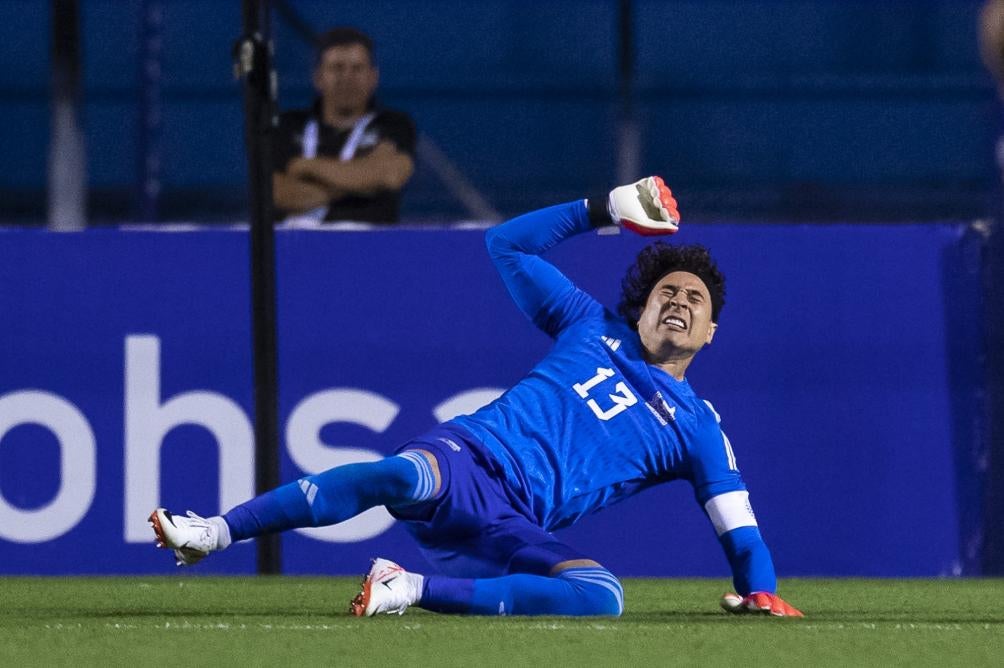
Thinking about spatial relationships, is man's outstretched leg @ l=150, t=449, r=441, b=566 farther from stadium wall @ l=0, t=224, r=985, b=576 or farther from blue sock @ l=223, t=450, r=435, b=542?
stadium wall @ l=0, t=224, r=985, b=576

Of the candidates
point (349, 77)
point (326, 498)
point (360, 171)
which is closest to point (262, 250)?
point (360, 171)

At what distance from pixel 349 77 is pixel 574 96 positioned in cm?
408

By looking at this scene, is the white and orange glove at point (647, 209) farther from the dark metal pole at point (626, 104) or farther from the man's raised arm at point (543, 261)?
the dark metal pole at point (626, 104)

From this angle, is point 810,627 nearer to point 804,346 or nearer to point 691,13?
point 804,346

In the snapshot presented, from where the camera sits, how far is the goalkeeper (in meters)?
4.74

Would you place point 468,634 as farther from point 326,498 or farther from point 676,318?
point 676,318

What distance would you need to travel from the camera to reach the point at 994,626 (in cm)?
465

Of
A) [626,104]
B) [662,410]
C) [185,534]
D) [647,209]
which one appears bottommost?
[185,534]

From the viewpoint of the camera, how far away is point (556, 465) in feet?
17.0

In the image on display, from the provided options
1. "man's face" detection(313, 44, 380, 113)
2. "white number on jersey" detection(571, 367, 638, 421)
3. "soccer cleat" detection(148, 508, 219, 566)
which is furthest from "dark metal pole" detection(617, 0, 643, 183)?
"soccer cleat" detection(148, 508, 219, 566)

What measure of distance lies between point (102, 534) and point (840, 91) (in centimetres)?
628

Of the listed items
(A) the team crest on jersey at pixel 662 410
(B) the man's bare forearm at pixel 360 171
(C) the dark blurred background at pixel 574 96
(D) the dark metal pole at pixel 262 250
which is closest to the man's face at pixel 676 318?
(A) the team crest on jersey at pixel 662 410

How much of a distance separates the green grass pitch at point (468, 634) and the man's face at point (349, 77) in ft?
7.95

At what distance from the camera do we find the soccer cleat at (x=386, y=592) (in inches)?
182
